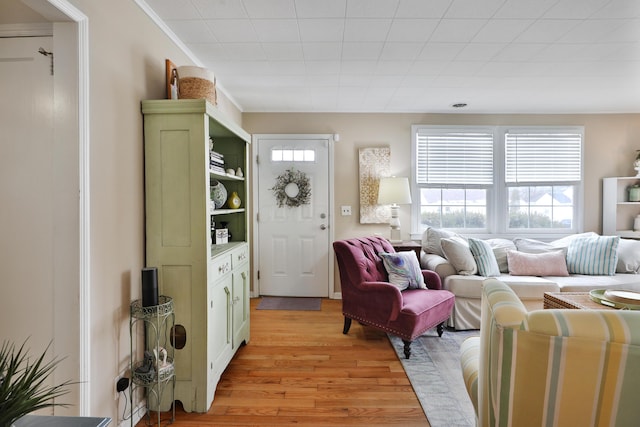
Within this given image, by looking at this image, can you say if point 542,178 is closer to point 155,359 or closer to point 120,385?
point 155,359

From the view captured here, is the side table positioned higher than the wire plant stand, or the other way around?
the side table

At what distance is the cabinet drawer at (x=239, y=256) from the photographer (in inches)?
101

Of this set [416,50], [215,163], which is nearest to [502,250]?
[416,50]

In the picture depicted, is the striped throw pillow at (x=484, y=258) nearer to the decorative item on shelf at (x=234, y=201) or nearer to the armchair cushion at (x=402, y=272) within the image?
the armchair cushion at (x=402, y=272)

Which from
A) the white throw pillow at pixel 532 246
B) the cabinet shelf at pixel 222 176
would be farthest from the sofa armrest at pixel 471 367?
the white throw pillow at pixel 532 246

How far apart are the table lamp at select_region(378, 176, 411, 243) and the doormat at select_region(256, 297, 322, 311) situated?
3.96 feet

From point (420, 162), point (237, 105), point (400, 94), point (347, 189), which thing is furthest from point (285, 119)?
point (420, 162)

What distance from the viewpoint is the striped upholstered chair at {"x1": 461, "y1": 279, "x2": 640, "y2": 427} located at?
0.85 metres

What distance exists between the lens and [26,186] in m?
1.55

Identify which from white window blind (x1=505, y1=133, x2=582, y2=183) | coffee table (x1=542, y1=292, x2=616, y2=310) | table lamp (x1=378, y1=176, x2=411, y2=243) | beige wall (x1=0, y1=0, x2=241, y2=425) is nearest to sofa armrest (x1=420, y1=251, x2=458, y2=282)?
table lamp (x1=378, y1=176, x2=411, y2=243)

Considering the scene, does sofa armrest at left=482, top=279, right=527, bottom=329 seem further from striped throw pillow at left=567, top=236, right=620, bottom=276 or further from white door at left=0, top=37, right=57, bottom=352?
striped throw pillow at left=567, top=236, right=620, bottom=276

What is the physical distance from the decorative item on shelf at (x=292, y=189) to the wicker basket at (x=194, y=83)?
214 cm

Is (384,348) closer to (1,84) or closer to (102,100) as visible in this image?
(102,100)

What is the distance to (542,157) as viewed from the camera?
4305 millimetres
